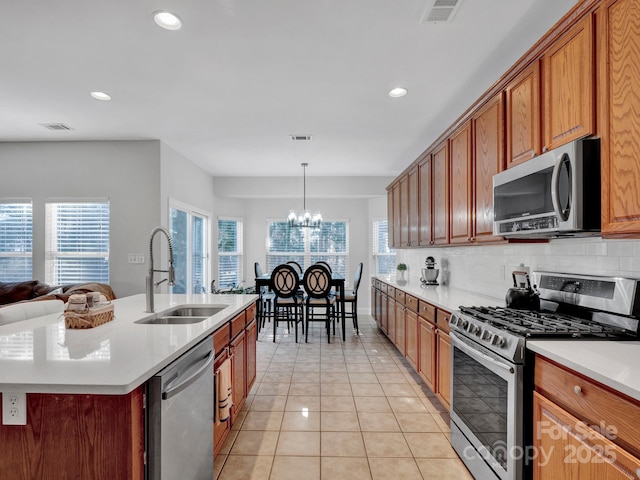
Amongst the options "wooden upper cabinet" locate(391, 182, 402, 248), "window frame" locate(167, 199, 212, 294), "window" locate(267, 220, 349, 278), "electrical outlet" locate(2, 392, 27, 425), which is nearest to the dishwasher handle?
"electrical outlet" locate(2, 392, 27, 425)

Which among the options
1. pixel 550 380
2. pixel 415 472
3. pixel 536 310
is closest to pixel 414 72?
pixel 536 310

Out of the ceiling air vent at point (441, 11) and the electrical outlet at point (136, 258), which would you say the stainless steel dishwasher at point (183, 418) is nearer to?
the ceiling air vent at point (441, 11)

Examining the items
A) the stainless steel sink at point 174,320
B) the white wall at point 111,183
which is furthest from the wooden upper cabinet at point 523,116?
the white wall at point 111,183

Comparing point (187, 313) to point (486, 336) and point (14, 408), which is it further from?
point (486, 336)

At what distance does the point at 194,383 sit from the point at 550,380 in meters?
1.51

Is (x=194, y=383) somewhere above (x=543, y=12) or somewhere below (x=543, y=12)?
below

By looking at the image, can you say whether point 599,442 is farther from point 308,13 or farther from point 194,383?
point 308,13

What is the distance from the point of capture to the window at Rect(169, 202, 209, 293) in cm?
512

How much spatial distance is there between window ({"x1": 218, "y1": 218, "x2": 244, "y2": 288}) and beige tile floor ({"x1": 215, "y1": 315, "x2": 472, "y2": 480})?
126 inches

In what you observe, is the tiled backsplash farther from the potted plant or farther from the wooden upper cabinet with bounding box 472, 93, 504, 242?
the potted plant

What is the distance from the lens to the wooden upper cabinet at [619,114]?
1295mm

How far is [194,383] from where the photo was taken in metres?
1.56

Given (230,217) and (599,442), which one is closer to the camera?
(599,442)

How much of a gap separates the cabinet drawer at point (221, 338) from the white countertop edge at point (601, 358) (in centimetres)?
158
